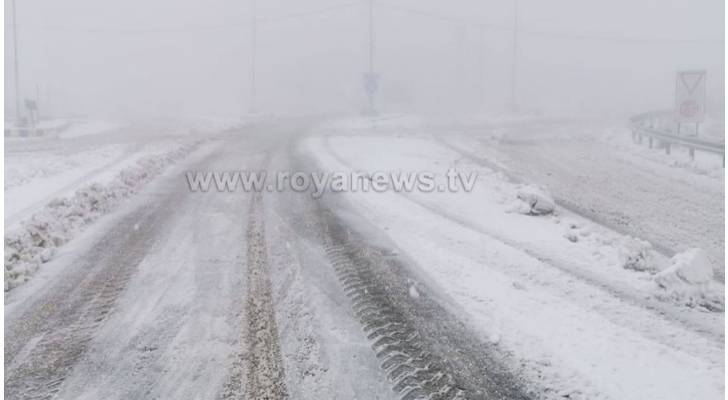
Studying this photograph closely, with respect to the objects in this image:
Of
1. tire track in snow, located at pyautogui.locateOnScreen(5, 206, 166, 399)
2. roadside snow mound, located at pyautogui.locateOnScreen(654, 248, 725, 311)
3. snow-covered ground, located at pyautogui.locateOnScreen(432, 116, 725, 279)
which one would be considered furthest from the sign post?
tire track in snow, located at pyautogui.locateOnScreen(5, 206, 166, 399)

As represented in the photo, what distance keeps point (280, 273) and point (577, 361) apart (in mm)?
2962

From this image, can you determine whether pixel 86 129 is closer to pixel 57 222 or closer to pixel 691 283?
pixel 57 222

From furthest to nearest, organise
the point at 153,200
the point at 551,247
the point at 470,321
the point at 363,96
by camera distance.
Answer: the point at 363,96 < the point at 153,200 < the point at 551,247 < the point at 470,321

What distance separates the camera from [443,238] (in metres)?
6.91

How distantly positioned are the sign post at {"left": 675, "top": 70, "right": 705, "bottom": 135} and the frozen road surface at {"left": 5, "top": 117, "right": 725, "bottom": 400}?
642 cm

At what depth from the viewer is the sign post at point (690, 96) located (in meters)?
15.1

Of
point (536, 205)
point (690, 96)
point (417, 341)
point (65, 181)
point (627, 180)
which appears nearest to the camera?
point (417, 341)

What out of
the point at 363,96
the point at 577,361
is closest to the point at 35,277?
the point at 577,361

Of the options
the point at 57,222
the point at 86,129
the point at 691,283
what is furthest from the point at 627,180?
the point at 86,129

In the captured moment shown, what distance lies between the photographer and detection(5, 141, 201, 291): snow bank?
5742 mm

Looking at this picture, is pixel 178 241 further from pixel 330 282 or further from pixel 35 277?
pixel 330 282

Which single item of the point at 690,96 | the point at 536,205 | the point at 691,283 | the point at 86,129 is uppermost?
the point at 690,96

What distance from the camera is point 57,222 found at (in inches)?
288

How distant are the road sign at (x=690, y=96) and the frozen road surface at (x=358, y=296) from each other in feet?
21.1
